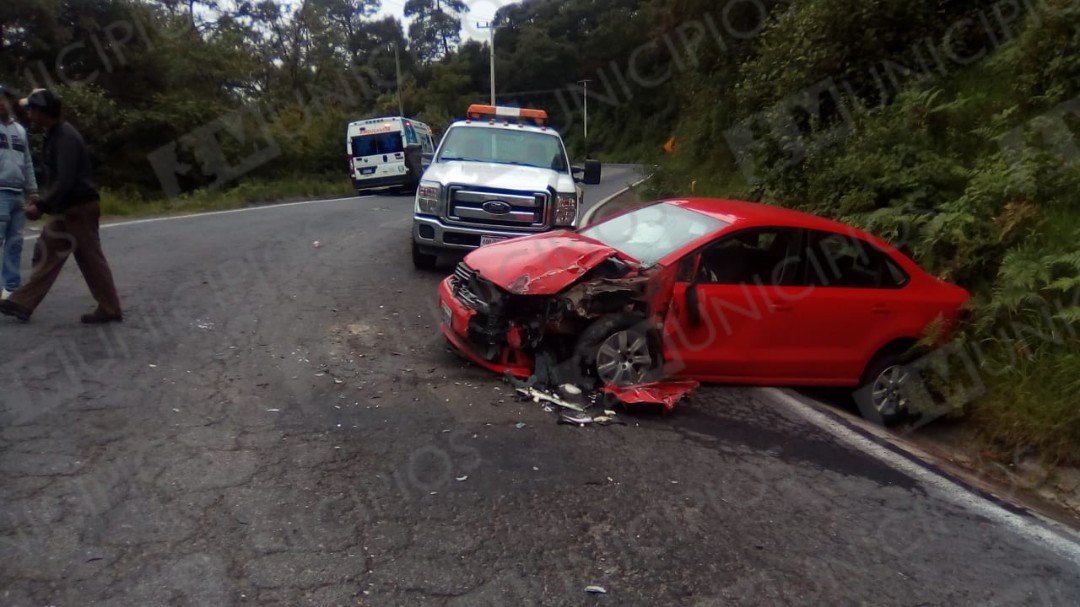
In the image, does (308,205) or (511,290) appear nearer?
(511,290)

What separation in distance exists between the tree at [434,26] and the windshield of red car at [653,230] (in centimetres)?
7211

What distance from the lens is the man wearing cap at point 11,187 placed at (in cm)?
661

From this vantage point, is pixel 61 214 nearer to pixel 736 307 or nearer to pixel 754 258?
pixel 736 307

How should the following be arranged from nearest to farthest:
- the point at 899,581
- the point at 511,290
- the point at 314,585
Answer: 1. the point at 314,585
2. the point at 899,581
3. the point at 511,290

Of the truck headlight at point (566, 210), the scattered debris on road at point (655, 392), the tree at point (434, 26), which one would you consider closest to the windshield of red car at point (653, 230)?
the scattered debris on road at point (655, 392)

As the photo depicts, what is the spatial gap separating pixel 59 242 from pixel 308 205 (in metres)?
13.6

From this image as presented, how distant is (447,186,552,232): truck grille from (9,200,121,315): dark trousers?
3797 mm

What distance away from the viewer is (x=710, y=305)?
590 centimetres

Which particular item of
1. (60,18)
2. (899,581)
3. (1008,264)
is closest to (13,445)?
(899,581)

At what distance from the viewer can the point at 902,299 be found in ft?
20.7

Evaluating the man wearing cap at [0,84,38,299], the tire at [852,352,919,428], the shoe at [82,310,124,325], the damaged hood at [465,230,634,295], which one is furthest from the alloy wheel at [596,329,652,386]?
the man wearing cap at [0,84,38,299]

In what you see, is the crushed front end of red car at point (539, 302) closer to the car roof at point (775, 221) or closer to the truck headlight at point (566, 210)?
the car roof at point (775, 221)

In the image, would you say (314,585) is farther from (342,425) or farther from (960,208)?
(960,208)

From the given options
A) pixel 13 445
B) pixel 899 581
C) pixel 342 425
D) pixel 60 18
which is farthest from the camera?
pixel 60 18
